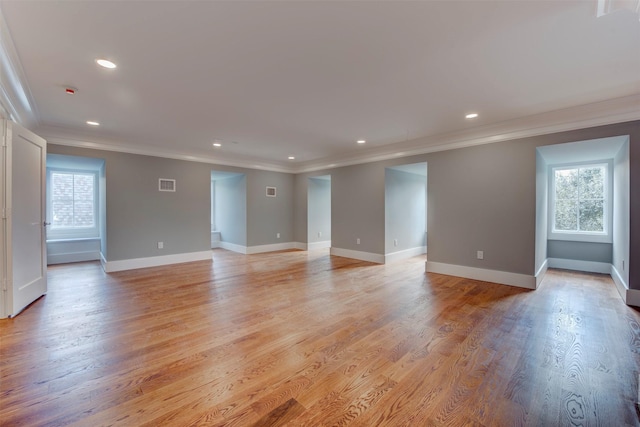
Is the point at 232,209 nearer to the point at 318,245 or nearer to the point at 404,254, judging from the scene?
the point at 318,245

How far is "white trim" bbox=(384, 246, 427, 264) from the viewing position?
580cm

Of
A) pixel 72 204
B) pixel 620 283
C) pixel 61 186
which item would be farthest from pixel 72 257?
pixel 620 283

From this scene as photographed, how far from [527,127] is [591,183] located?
2519 millimetres

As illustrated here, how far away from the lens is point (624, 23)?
191 centimetres

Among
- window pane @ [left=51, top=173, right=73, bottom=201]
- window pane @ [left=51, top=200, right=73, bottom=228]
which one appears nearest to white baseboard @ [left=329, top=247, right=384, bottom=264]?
window pane @ [left=51, top=200, right=73, bottom=228]

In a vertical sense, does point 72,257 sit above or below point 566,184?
below

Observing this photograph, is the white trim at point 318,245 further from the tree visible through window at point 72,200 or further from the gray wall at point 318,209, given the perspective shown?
the tree visible through window at point 72,200

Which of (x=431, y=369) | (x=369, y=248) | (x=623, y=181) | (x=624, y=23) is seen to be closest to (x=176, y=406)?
(x=431, y=369)

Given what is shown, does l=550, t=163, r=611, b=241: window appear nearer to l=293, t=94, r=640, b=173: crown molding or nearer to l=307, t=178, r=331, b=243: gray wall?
l=293, t=94, r=640, b=173: crown molding

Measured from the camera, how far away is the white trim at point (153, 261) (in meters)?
5.05

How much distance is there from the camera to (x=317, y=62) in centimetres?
239

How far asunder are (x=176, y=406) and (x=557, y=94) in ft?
14.9

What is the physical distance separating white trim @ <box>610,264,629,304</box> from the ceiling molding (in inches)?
259

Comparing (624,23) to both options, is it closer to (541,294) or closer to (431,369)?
(431,369)
